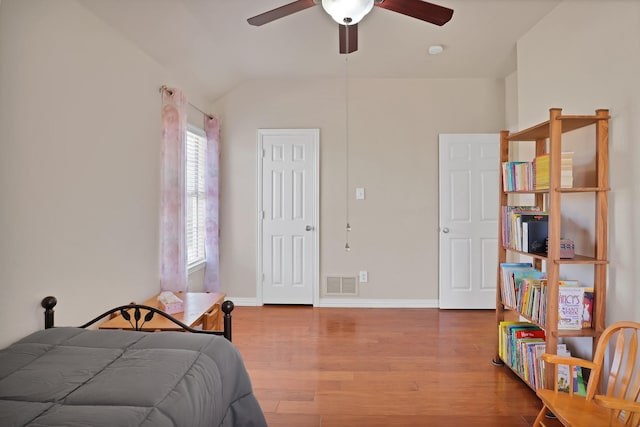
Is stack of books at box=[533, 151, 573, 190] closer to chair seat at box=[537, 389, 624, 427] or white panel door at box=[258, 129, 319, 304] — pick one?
chair seat at box=[537, 389, 624, 427]

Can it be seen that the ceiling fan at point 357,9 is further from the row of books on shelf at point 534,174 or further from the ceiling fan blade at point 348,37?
the row of books on shelf at point 534,174

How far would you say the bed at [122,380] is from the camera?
1278 millimetres

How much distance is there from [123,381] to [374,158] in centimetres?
361

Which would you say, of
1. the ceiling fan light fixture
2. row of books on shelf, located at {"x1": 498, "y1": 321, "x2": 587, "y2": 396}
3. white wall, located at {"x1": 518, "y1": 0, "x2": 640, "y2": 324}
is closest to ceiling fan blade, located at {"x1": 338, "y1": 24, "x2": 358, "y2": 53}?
the ceiling fan light fixture

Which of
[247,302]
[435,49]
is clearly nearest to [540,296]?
[435,49]

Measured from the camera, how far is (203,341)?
6.25 ft

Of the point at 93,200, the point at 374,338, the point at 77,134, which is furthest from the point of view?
the point at 374,338

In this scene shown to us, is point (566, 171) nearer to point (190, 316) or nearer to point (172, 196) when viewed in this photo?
point (190, 316)

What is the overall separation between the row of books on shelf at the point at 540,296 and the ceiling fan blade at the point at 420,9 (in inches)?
64.4

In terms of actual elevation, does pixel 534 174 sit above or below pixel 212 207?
above

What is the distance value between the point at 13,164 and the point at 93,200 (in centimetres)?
60

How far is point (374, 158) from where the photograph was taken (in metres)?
4.58

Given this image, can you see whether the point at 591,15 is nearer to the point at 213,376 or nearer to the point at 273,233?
the point at 213,376

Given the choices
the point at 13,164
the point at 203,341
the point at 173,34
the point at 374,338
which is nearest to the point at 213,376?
the point at 203,341
